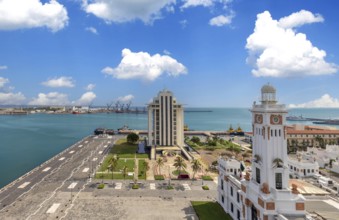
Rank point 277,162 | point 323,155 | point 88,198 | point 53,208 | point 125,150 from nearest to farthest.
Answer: point 277,162 → point 53,208 → point 88,198 → point 323,155 → point 125,150

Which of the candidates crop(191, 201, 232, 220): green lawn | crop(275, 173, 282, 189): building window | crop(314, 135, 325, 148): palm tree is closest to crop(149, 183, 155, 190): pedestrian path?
crop(191, 201, 232, 220): green lawn

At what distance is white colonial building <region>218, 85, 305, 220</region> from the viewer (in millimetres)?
35594

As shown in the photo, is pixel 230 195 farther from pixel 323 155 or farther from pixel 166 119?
pixel 166 119

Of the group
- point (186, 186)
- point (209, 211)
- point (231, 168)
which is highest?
point (231, 168)

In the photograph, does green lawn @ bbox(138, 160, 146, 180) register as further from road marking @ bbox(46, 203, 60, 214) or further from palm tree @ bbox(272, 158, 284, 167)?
palm tree @ bbox(272, 158, 284, 167)

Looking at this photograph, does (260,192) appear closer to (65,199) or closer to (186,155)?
(65,199)

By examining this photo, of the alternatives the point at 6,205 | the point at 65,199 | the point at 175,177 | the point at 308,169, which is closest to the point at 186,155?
the point at 175,177

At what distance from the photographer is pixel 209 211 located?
5309cm

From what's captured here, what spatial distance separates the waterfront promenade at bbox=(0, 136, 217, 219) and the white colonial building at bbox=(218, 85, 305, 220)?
15.1 meters

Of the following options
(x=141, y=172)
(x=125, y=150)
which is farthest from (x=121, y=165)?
(x=125, y=150)

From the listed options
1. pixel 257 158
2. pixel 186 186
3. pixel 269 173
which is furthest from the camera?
pixel 186 186

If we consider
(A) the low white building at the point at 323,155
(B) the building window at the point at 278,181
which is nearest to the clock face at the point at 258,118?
(B) the building window at the point at 278,181

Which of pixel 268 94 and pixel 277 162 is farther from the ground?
pixel 268 94

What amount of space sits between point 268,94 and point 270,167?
1011 centimetres
